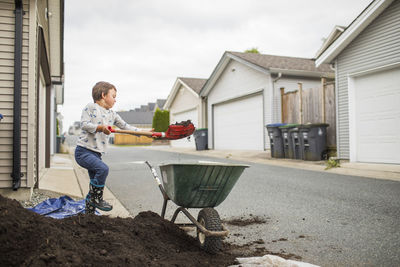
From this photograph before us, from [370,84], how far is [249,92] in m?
7.67

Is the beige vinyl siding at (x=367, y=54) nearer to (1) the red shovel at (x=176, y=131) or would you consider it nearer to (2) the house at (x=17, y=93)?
(1) the red shovel at (x=176, y=131)

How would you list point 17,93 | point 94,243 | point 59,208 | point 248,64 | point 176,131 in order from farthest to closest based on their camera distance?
point 248,64 < point 17,93 < point 59,208 < point 176,131 < point 94,243

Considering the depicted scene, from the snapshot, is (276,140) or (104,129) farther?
(276,140)

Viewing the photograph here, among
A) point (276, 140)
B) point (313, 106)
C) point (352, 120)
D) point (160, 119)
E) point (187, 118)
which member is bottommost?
point (276, 140)

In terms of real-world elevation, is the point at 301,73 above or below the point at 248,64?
below

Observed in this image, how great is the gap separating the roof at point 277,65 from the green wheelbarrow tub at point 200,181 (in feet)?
45.1

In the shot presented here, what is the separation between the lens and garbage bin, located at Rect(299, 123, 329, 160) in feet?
40.2

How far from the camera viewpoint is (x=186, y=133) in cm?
366

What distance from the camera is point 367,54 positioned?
37.4ft

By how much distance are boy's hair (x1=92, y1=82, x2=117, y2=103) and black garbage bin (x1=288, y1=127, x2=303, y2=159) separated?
9.74 metres

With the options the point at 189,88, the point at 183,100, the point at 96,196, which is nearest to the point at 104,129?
the point at 96,196

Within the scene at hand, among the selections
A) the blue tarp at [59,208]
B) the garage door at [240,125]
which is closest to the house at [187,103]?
the garage door at [240,125]

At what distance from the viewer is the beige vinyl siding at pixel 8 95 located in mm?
5406

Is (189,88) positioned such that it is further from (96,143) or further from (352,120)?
(96,143)
